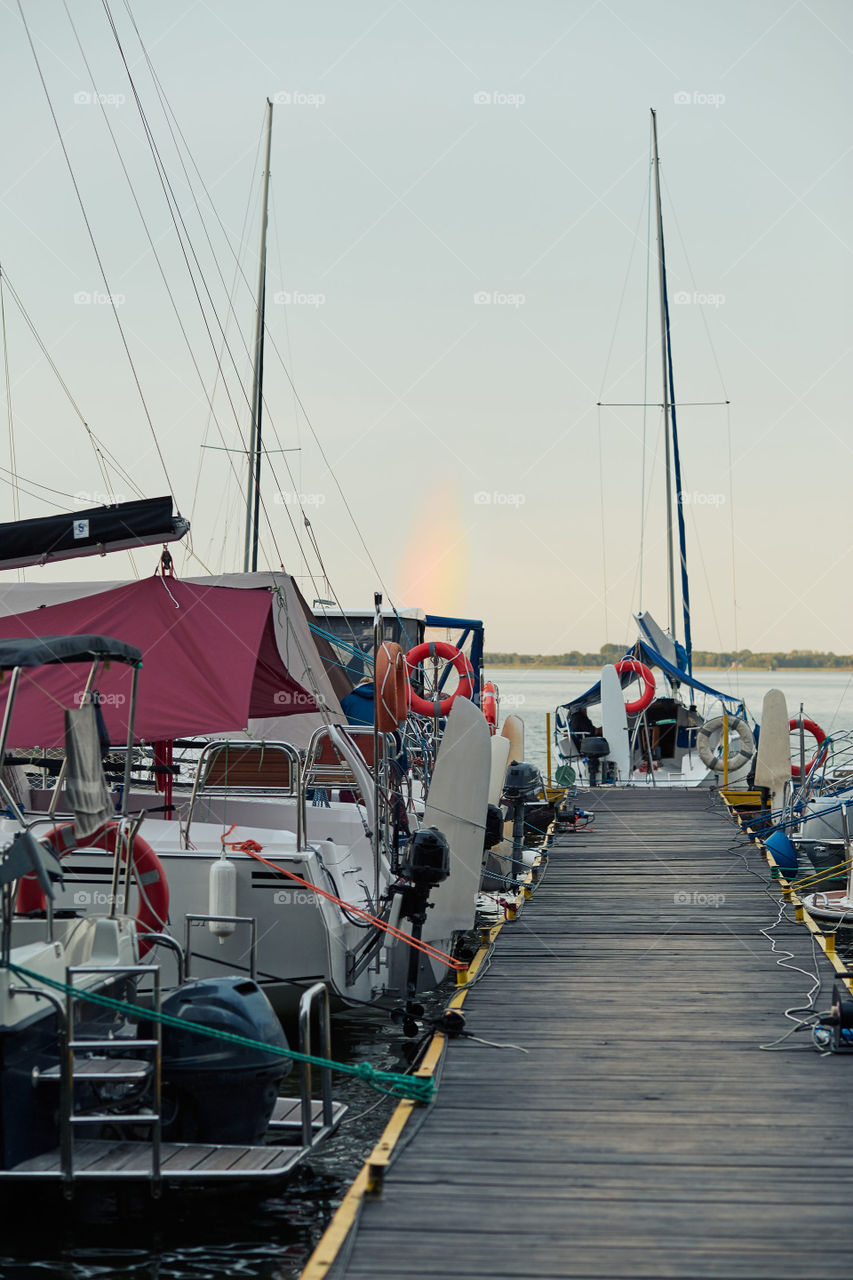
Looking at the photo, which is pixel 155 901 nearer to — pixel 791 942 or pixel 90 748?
pixel 90 748

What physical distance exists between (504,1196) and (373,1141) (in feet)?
8.81

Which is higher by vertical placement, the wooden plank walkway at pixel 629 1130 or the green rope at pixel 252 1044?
the green rope at pixel 252 1044

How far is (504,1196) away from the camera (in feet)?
17.3

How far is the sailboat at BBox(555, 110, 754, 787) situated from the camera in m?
25.3

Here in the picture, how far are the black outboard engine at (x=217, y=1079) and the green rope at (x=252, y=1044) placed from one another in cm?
5

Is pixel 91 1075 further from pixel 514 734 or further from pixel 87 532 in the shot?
pixel 514 734

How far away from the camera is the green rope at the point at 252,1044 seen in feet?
19.0

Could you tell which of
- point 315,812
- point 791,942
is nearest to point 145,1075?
point 315,812

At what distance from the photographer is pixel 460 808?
11.0 m

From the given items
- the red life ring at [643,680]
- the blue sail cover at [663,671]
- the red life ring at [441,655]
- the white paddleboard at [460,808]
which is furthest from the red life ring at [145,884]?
the blue sail cover at [663,671]

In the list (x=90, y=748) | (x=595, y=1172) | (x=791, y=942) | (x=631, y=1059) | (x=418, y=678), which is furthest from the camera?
(x=418, y=678)

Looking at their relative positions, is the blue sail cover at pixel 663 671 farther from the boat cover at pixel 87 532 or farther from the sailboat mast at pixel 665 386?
the boat cover at pixel 87 532

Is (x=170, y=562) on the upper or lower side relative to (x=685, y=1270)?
upper

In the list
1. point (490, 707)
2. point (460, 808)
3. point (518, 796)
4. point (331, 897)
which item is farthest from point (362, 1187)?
point (490, 707)
